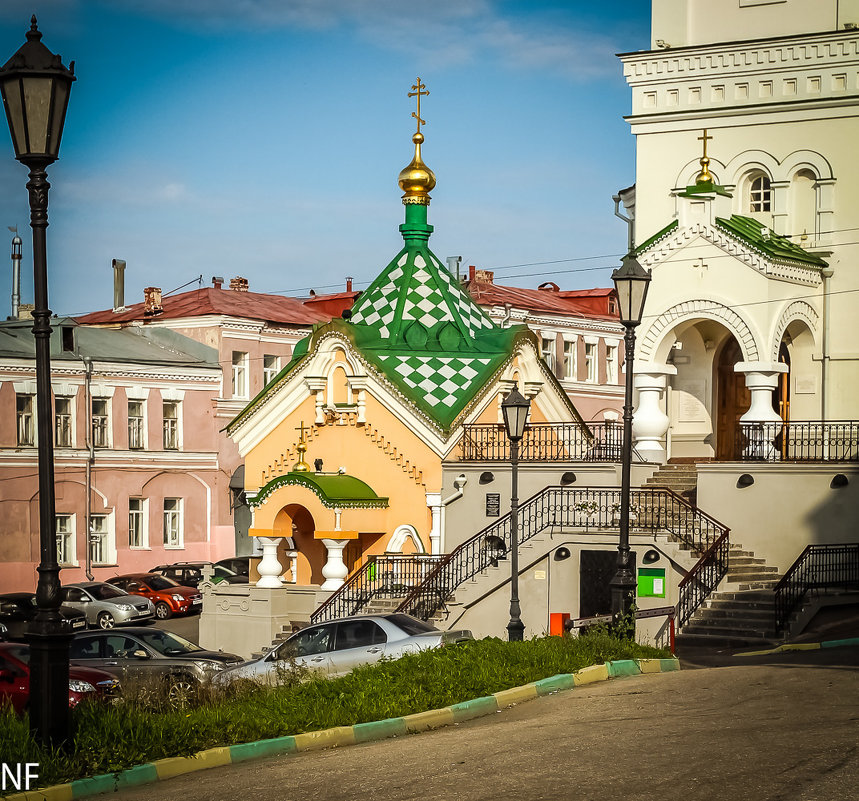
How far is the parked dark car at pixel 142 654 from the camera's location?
19.8 meters

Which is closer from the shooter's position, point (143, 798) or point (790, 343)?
point (143, 798)

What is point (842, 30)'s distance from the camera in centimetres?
2891

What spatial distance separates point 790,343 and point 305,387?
1034 cm

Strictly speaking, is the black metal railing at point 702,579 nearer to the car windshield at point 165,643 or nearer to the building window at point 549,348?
the car windshield at point 165,643

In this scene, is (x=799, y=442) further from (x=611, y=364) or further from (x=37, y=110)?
(x=611, y=364)

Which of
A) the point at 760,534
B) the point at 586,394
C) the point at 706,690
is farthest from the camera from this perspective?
the point at 586,394

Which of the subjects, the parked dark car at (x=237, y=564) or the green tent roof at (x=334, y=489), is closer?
the green tent roof at (x=334, y=489)

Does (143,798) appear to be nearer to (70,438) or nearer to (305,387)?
(305,387)

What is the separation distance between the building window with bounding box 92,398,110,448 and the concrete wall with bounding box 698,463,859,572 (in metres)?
22.4

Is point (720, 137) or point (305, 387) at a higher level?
point (720, 137)

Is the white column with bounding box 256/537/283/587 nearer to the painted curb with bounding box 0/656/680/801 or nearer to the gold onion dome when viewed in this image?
Result: the gold onion dome

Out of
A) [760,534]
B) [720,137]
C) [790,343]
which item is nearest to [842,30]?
[720,137]

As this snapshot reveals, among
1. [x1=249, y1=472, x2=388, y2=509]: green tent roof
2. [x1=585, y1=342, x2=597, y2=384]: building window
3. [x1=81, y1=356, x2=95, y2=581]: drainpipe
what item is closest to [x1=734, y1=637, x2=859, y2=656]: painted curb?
[x1=249, y1=472, x2=388, y2=509]: green tent roof

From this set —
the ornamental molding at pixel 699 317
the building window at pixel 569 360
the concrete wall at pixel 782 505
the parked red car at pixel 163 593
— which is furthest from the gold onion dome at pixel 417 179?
the building window at pixel 569 360
